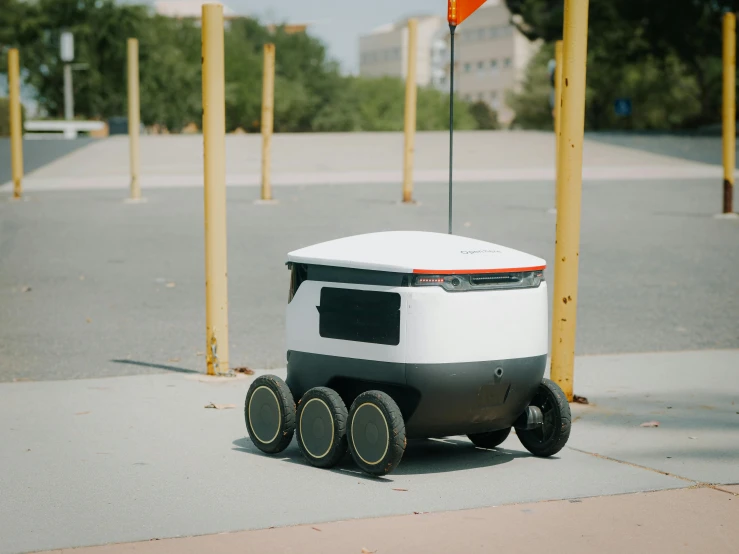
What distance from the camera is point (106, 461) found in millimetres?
5594

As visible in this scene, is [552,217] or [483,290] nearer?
[483,290]

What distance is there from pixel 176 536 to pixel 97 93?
67011 mm

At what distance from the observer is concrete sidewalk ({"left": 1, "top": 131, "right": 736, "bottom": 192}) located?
26.9 metres

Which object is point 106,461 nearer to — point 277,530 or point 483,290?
point 277,530

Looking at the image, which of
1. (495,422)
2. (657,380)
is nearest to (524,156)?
(657,380)

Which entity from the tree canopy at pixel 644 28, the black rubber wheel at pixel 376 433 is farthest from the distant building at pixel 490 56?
the black rubber wheel at pixel 376 433

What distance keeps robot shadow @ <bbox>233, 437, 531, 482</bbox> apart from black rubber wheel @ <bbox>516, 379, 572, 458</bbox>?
99 millimetres

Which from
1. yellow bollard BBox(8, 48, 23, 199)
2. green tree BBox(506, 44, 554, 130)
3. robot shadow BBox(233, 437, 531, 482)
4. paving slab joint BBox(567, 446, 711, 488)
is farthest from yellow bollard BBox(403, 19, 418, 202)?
green tree BBox(506, 44, 554, 130)

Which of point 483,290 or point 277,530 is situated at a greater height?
point 483,290

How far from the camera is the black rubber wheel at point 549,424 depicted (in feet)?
18.3

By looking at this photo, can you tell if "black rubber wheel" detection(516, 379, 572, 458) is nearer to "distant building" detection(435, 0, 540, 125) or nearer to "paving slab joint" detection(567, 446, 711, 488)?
"paving slab joint" detection(567, 446, 711, 488)

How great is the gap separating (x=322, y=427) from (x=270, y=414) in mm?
376

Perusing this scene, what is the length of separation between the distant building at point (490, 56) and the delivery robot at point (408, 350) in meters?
154

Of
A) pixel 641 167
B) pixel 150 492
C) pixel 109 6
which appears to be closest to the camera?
pixel 150 492
